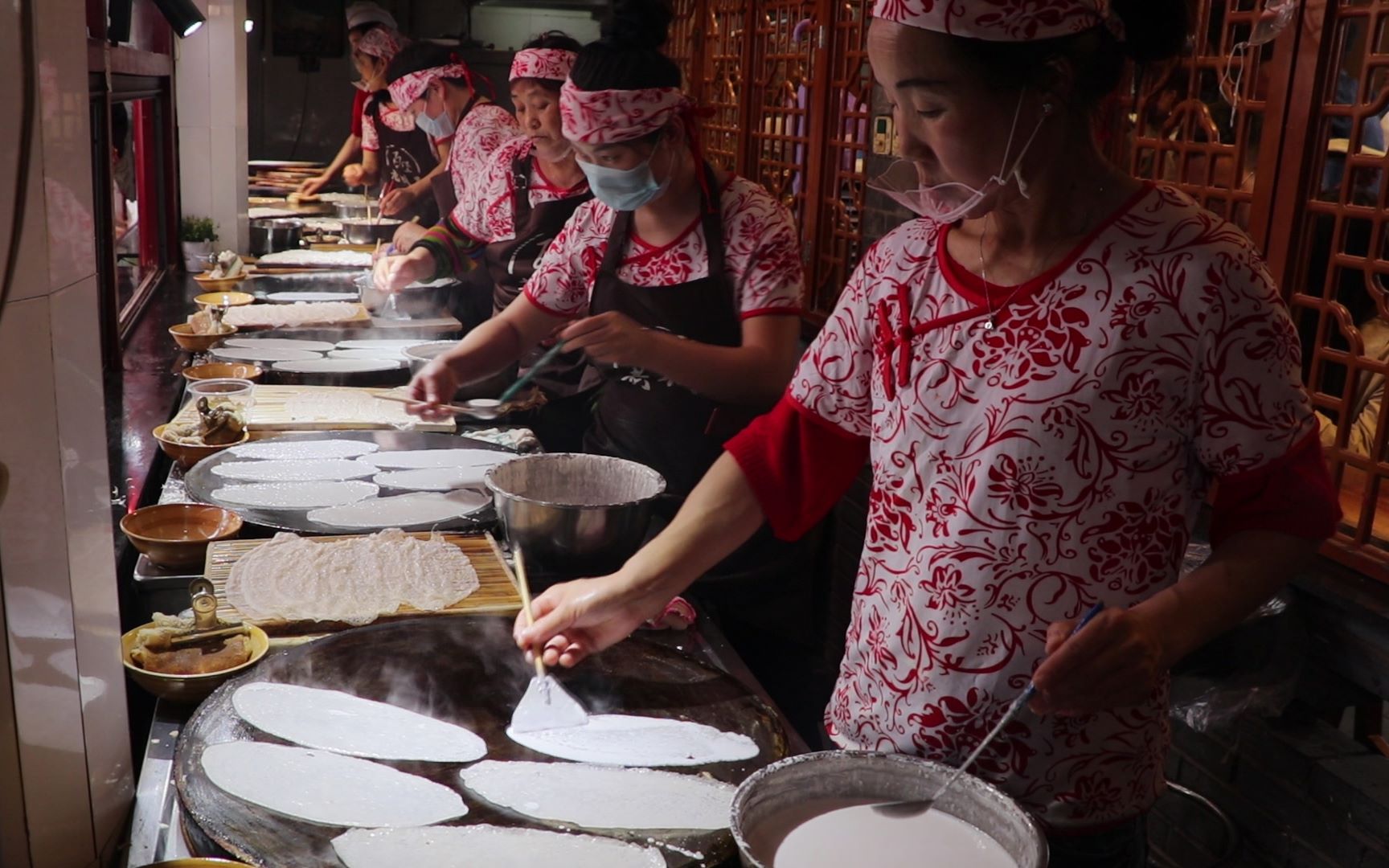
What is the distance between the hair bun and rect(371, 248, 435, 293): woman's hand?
1775 millimetres

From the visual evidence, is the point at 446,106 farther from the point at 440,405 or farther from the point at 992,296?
the point at 992,296

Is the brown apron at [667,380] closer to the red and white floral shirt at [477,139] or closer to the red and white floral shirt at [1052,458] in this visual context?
the red and white floral shirt at [1052,458]

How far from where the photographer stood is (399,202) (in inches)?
254

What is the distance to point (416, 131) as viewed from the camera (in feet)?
22.5

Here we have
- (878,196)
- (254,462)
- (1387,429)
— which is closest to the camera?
(1387,429)

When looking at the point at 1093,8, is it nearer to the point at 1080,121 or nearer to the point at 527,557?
the point at 1080,121

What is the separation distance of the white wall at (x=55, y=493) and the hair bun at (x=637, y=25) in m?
1.73

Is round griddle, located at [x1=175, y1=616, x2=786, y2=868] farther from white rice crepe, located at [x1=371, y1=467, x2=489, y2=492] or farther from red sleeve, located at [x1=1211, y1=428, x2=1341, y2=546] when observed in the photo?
white rice crepe, located at [x1=371, y1=467, x2=489, y2=492]

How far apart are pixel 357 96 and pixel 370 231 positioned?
255 cm

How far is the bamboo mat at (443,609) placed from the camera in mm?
1912

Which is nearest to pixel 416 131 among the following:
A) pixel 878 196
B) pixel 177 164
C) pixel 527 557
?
pixel 177 164

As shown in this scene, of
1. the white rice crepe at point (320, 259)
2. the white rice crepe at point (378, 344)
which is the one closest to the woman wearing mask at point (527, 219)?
the white rice crepe at point (378, 344)

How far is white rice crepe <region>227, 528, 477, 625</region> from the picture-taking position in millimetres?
1950

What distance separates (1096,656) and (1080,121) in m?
0.62
